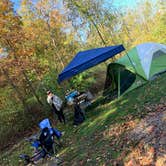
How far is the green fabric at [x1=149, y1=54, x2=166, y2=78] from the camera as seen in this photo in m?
12.2

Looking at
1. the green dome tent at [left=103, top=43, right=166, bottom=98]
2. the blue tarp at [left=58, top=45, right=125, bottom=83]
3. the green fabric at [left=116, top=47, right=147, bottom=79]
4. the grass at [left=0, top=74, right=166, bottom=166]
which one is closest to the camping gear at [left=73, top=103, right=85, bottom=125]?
the grass at [left=0, top=74, right=166, bottom=166]

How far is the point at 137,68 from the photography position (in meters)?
12.5

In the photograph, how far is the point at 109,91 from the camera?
45.2 ft

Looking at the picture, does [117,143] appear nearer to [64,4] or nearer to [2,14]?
[2,14]

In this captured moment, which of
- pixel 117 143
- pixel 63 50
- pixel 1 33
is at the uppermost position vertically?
pixel 1 33

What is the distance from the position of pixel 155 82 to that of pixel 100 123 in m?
2.96

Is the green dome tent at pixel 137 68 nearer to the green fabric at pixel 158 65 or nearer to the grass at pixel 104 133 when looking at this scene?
the green fabric at pixel 158 65

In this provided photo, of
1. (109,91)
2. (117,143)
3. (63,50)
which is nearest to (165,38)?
(63,50)

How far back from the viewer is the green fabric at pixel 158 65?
12240mm

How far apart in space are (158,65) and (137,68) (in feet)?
2.75

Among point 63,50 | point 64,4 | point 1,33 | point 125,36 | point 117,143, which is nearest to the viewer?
point 117,143

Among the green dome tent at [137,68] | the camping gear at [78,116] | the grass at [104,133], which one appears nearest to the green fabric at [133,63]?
the green dome tent at [137,68]

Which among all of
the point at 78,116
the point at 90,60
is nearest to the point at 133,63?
the point at 90,60

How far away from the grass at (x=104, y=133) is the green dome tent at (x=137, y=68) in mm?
713
